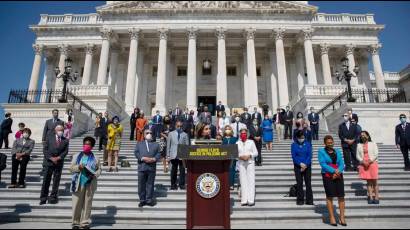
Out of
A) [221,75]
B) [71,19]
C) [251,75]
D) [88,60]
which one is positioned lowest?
[221,75]

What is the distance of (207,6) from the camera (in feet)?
97.5

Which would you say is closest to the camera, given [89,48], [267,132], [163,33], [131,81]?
[267,132]

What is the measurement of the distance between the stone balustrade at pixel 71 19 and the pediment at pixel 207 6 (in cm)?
624

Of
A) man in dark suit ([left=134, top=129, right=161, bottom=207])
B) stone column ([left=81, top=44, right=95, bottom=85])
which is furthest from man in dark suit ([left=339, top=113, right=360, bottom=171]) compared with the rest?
stone column ([left=81, top=44, right=95, bottom=85])

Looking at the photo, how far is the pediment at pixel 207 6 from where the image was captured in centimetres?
2933

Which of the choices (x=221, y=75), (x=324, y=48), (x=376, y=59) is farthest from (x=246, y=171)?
(x=376, y=59)

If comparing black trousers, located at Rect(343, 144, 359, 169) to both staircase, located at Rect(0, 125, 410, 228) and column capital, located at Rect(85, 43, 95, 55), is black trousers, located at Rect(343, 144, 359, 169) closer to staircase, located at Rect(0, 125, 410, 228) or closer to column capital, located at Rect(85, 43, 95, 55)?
staircase, located at Rect(0, 125, 410, 228)

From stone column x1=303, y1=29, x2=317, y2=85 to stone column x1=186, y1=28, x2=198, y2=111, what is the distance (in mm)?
11567

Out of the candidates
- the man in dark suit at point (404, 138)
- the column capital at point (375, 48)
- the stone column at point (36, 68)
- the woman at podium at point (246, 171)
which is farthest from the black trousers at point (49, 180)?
the column capital at point (375, 48)

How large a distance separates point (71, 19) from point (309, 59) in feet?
95.0

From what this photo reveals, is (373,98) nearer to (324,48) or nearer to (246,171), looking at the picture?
(324,48)

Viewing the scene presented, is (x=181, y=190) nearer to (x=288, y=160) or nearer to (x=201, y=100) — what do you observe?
(x=288, y=160)

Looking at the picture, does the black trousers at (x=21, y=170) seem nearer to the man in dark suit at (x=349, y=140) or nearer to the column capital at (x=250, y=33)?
the man in dark suit at (x=349, y=140)

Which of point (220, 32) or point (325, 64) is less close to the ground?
point (220, 32)
